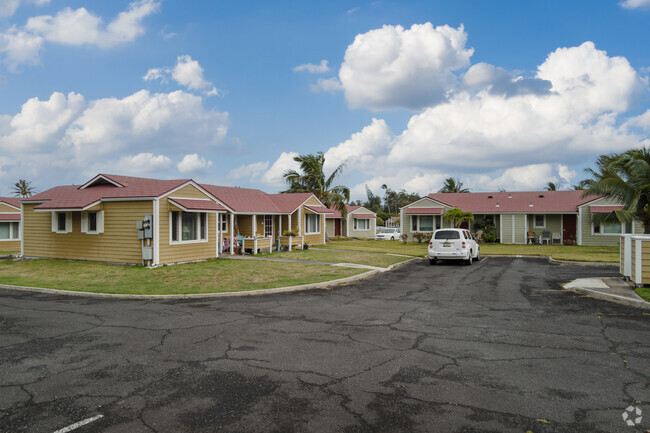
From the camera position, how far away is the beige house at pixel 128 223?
60.5 ft

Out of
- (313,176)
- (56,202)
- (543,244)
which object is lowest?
(543,244)

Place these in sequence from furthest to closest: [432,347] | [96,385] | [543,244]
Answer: [543,244], [432,347], [96,385]

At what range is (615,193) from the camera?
2353cm

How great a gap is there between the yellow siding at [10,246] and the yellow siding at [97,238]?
10.3 metres

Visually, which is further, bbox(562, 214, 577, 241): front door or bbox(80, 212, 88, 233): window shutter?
bbox(562, 214, 577, 241): front door

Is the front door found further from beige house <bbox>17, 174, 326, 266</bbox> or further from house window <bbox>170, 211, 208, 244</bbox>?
house window <bbox>170, 211, 208, 244</bbox>

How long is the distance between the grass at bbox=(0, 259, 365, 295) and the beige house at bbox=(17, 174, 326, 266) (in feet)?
2.48

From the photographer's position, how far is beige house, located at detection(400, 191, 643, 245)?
34.3 metres

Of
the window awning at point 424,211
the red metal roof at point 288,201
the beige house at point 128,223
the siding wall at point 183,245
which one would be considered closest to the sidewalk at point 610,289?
the beige house at point 128,223

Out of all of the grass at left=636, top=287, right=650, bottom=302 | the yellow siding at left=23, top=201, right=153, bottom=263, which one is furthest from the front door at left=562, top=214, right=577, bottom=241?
the yellow siding at left=23, top=201, right=153, bottom=263

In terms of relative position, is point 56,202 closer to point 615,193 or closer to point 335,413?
point 335,413

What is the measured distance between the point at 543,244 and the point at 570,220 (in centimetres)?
316

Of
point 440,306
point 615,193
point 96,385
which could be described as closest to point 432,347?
point 440,306

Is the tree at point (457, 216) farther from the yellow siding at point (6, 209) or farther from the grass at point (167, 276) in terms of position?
the yellow siding at point (6, 209)
